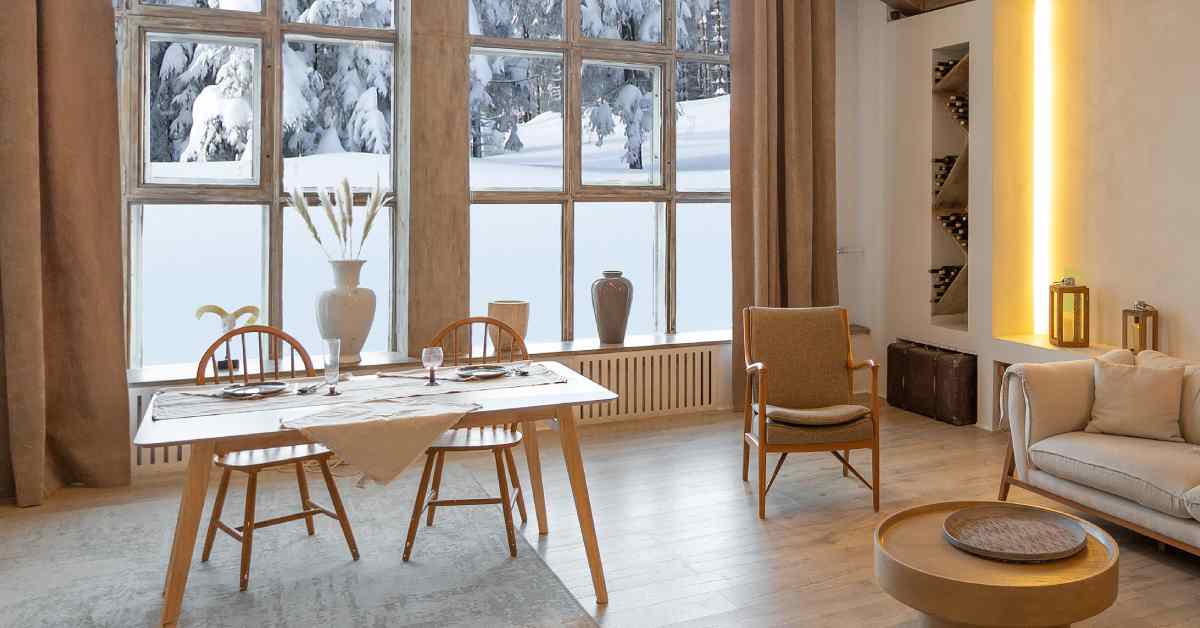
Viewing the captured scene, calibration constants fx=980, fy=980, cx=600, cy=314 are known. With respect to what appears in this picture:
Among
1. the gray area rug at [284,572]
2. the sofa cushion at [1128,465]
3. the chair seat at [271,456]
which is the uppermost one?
the chair seat at [271,456]

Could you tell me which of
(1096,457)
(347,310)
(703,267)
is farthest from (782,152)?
(1096,457)

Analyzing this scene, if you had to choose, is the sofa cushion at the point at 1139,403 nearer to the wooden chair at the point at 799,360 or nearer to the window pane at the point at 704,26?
the wooden chair at the point at 799,360

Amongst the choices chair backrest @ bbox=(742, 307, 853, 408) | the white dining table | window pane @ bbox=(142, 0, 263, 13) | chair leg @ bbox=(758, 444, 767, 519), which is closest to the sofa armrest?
chair backrest @ bbox=(742, 307, 853, 408)

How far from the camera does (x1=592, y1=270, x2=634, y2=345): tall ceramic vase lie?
19.1ft

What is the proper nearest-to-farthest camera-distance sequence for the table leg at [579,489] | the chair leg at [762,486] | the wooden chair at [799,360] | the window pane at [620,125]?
1. the table leg at [579,489]
2. the chair leg at [762,486]
3. the wooden chair at [799,360]
4. the window pane at [620,125]

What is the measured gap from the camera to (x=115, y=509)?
4.22 m

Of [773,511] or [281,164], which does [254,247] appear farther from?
[773,511]

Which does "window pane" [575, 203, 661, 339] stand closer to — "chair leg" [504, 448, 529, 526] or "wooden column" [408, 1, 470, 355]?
"wooden column" [408, 1, 470, 355]

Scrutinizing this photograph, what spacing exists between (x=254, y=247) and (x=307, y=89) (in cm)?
91

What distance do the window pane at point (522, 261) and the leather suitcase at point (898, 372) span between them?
2136 mm

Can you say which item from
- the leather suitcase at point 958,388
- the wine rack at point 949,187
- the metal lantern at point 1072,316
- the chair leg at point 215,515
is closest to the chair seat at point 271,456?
the chair leg at point 215,515

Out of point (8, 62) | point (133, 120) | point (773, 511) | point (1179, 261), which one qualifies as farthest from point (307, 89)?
point (1179, 261)

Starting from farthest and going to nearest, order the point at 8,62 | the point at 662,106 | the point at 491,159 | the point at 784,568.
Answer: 1. the point at 662,106
2. the point at 491,159
3. the point at 8,62
4. the point at 784,568

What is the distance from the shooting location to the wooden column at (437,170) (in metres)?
5.30
